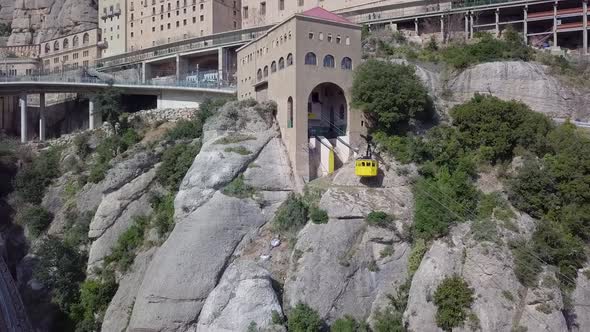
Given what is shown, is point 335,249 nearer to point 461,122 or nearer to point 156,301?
point 156,301

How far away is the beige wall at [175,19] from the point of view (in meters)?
74.4

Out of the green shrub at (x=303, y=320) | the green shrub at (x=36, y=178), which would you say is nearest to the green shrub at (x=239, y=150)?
the green shrub at (x=303, y=320)

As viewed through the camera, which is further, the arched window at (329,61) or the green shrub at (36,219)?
the green shrub at (36,219)

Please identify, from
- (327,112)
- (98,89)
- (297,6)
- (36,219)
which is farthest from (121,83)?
(327,112)

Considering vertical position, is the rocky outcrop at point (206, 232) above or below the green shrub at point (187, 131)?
below

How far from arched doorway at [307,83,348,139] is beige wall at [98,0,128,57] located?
1705 inches

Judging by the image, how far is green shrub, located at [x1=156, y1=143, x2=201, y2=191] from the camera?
4428 cm

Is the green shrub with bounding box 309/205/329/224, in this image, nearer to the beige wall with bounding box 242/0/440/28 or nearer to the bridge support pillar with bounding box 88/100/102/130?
the beige wall with bounding box 242/0/440/28

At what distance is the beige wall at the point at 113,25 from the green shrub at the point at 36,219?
121 ft

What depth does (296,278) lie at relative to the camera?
115 ft

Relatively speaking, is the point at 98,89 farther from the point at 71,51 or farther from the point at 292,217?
the point at 292,217

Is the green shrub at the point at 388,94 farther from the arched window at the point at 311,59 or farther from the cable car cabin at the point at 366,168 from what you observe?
the cable car cabin at the point at 366,168

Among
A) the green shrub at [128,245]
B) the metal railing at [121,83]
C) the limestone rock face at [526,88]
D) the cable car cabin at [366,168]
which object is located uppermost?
the metal railing at [121,83]

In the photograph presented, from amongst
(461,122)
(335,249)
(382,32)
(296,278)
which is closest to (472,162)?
(461,122)
